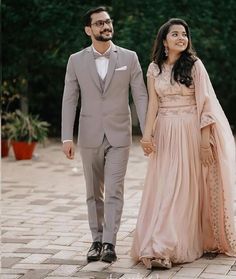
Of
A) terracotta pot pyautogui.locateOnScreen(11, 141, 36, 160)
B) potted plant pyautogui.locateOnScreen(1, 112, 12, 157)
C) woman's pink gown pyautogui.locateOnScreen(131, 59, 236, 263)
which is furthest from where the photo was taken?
potted plant pyautogui.locateOnScreen(1, 112, 12, 157)

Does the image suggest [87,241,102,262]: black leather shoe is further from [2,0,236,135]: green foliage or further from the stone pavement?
[2,0,236,135]: green foliage

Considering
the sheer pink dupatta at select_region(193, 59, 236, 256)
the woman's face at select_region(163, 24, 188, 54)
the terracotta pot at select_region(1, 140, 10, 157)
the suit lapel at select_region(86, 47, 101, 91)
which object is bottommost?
the terracotta pot at select_region(1, 140, 10, 157)

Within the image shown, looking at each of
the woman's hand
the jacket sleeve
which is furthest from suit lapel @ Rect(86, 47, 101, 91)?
the woman's hand

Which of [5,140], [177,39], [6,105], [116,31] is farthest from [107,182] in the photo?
[6,105]

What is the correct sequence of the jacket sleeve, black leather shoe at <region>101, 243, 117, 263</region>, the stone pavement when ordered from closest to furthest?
1. the stone pavement
2. black leather shoe at <region>101, 243, 117, 263</region>
3. the jacket sleeve

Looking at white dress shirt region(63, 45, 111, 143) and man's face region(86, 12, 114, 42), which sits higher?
man's face region(86, 12, 114, 42)

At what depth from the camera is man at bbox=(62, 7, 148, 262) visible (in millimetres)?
4746

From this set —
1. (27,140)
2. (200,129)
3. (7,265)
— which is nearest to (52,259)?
(7,265)

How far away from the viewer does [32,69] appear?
45.1 ft

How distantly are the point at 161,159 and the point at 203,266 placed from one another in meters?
0.78

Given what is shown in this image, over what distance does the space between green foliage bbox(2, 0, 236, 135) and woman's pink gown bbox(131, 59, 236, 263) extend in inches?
286

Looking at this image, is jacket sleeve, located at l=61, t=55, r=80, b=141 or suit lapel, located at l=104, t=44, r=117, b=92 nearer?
suit lapel, located at l=104, t=44, r=117, b=92

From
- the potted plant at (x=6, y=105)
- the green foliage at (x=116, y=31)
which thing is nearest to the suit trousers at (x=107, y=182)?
the potted plant at (x=6, y=105)

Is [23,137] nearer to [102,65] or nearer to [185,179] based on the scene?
[102,65]
